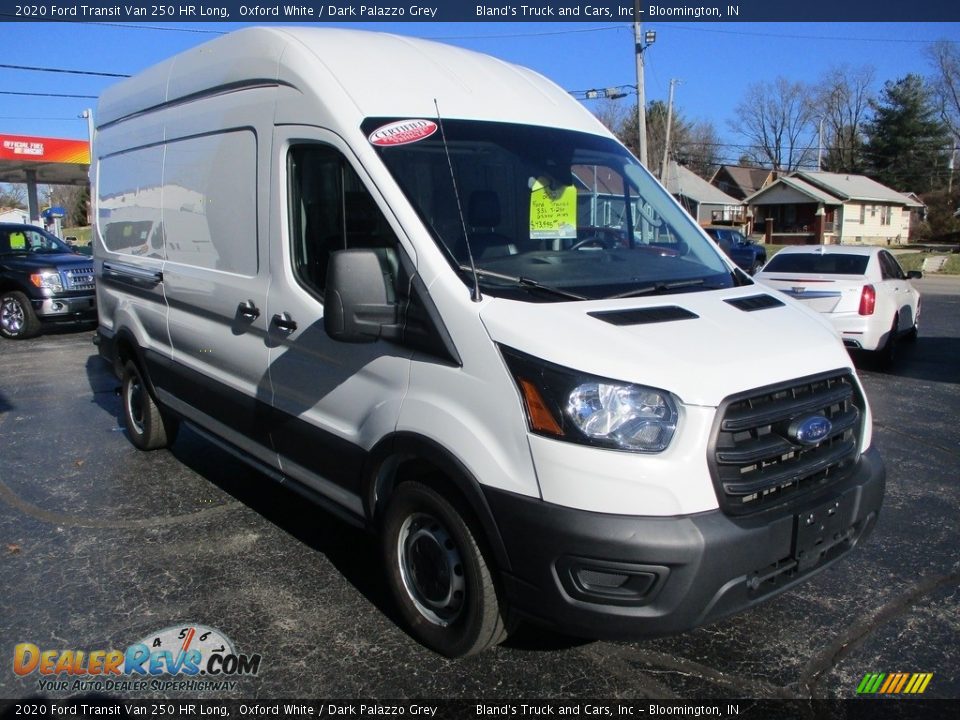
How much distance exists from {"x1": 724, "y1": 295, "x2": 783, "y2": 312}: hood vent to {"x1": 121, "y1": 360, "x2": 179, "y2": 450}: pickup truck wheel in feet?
14.3

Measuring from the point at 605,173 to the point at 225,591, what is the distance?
2.88 m

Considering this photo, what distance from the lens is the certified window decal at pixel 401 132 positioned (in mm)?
3307

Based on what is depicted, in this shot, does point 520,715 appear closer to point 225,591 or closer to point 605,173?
point 225,591

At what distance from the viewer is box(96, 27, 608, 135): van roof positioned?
3.48 m

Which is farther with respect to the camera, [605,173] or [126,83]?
[126,83]

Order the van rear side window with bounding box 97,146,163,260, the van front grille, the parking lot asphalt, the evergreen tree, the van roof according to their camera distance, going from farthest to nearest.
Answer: the evergreen tree → the van rear side window with bounding box 97,146,163,260 → the van roof → the parking lot asphalt → the van front grille

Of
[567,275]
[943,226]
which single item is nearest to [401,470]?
[567,275]

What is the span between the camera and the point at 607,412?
263 centimetres

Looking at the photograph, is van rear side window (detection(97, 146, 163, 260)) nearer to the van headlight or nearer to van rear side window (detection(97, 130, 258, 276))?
van rear side window (detection(97, 130, 258, 276))

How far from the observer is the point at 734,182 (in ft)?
233

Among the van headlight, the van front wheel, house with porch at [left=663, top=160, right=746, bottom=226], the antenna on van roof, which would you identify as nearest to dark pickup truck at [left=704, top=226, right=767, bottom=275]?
house with porch at [left=663, top=160, right=746, bottom=226]

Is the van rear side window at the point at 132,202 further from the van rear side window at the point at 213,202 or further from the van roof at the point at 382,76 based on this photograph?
the van roof at the point at 382,76

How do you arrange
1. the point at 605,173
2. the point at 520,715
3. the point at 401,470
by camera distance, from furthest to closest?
the point at 605,173
the point at 401,470
the point at 520,715

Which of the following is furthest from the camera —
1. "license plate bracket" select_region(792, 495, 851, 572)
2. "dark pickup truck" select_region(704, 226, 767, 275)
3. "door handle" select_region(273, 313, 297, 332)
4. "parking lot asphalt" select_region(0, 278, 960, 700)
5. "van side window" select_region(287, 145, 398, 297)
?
"dark pickup truck" select_region(704, 226, 767, 275)
